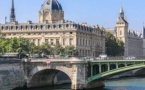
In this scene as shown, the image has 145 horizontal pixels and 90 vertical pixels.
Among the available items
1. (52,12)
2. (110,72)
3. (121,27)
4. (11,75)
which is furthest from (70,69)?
(121,27)

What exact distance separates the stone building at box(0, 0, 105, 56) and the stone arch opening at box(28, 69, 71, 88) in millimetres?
34367

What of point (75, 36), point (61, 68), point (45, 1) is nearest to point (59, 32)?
point (75, 36)

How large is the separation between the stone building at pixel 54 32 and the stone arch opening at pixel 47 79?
34367 mm

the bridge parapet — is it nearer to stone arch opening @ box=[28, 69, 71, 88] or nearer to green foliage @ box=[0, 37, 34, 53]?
stone arch opening @ box=[28, 69, 71, 88]

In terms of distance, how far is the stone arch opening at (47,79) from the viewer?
73.8 metres

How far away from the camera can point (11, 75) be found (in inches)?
2687

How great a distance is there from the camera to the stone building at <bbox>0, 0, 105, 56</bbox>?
115688mm

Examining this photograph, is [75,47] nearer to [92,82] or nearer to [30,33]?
[30,33]

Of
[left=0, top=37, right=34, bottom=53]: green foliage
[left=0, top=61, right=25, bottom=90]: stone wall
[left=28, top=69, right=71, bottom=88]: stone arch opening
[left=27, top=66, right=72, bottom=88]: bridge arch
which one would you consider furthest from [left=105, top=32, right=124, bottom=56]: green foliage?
[left=0, top=61, right=25, bottom=90]: stone wall

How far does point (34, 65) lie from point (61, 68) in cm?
489

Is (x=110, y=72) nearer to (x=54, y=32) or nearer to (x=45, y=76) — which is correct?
(x=45, y=76)

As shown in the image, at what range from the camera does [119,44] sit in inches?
6275

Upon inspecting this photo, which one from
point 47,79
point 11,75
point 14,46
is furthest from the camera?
point 14,46

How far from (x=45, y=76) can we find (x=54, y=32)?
4083 cm
